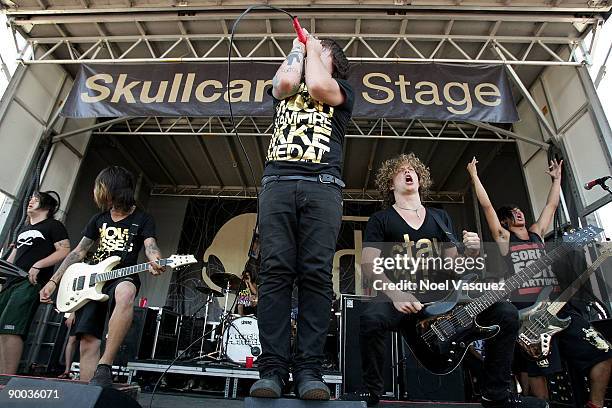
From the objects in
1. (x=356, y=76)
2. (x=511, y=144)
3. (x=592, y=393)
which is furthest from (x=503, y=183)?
(x=592, y=393)

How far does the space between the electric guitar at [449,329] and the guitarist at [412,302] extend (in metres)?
0.05

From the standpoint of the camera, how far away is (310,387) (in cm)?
138

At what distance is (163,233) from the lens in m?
9.20

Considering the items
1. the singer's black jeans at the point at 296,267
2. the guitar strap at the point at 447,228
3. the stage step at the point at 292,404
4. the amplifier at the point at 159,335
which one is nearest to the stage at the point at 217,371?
the amplifier at the point at 159,335

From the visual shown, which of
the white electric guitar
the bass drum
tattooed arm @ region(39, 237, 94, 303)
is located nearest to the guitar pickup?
the white electric guitar

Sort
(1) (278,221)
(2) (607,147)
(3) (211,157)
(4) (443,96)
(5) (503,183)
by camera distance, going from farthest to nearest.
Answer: (3) (211,157) < (5) (503,183) < (4) (443,96) < (2) (607,147) < (1) (278,221)

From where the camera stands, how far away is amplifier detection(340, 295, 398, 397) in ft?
12.8

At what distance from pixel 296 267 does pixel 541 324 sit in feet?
7.37

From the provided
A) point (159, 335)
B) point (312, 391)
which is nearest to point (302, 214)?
point (312, 391)

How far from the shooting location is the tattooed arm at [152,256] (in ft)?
9.17

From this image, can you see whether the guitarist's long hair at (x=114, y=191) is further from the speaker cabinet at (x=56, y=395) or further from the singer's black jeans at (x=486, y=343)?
the singer's black jeans at (x=486, y=343)

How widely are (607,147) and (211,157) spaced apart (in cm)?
708

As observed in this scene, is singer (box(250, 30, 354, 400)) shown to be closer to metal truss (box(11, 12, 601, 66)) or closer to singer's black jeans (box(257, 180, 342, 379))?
singer's black jeans (box(257, 180, 342, 379))

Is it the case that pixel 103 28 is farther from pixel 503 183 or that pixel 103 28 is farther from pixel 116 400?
pixel 503 183
